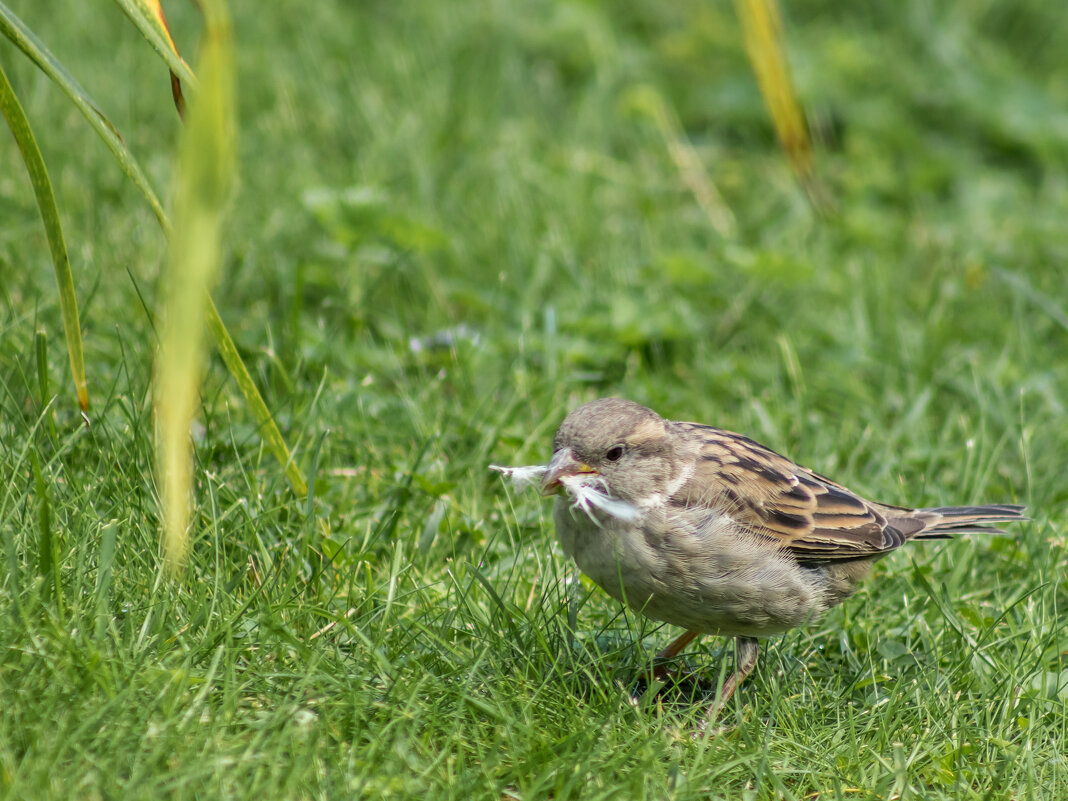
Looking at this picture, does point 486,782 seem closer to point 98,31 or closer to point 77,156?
point 77,156

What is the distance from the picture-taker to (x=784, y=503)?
3.84 metres

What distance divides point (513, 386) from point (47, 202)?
Answer: 214 cm

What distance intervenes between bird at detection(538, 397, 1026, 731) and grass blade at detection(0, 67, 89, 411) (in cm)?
138

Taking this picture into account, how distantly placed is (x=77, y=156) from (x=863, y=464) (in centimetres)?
388

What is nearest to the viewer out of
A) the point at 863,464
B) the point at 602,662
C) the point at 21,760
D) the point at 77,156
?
the point at 21,760

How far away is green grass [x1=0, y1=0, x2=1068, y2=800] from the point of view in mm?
2990

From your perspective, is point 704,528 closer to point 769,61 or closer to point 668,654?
point 668,654

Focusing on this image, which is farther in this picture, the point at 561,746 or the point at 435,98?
the point at 435,98

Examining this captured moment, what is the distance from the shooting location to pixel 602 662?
3.42m

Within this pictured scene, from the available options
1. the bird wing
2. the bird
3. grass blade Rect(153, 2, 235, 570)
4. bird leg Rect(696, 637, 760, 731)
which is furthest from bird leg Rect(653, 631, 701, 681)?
grass blade Rect(153, 2, 235, 570)

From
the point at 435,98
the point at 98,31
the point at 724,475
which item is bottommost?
the point at 724,475

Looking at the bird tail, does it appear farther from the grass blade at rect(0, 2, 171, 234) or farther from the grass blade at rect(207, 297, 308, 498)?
the grass blade at rect(0, 2, 171, 234)

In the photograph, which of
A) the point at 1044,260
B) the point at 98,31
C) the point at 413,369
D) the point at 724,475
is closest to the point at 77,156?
the point at 98,31

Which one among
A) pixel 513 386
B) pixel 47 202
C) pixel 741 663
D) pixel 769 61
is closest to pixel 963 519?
pixel 741 663
